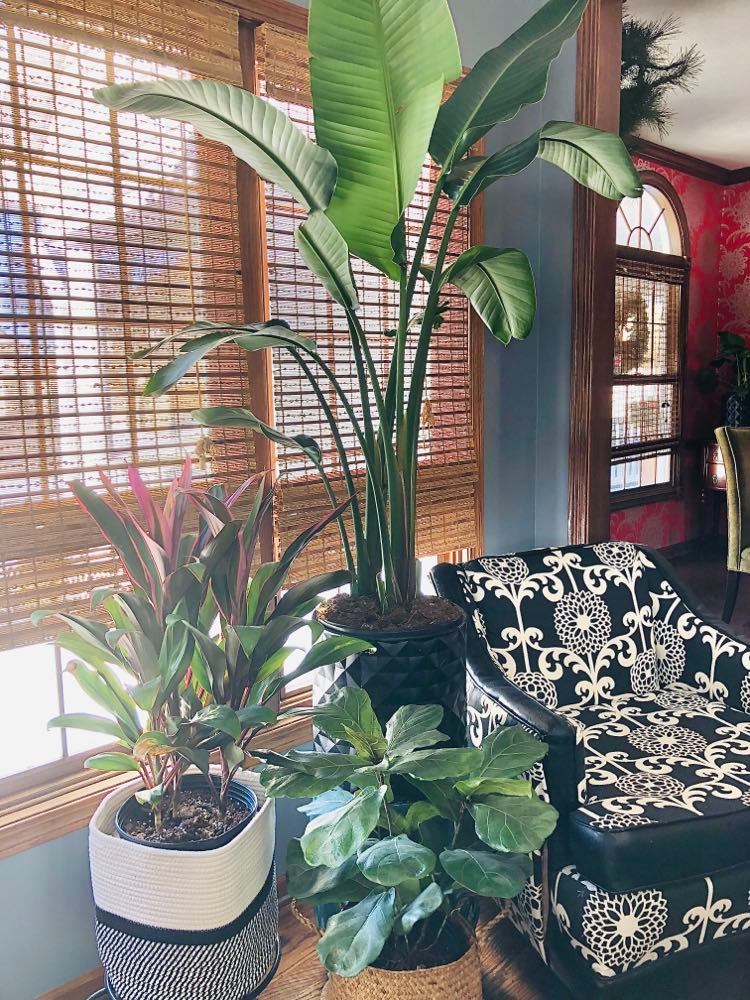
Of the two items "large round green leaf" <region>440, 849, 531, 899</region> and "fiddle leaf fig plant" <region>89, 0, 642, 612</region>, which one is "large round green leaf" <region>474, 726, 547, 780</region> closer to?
"large round green leaf" <region>440, 849, 531, 899</region>

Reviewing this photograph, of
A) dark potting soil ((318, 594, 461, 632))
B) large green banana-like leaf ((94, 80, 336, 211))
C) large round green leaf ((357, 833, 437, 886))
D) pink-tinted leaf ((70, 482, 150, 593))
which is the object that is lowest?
large round green leaf ((357, 833, 437, 886))

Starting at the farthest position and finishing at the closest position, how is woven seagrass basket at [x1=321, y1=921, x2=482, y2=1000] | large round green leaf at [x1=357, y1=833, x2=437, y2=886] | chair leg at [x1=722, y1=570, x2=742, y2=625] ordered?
1. chair leg at [x1=722, y1=570, x2=742, y2=625]
2. woven seagrass basket at [x1=321, y1=921, x2=482, y2=1000]
3. large round green leaf at [x1=357, y1=833, x2=437, y2=886]

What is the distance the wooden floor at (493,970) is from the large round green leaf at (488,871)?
581 mm

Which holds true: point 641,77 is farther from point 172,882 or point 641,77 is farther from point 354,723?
point 172,882

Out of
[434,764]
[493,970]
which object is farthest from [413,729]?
[493,970]

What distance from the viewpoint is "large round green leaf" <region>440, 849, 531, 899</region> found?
129 cm

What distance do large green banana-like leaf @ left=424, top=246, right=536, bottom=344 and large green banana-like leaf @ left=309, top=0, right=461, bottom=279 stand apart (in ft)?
0.91

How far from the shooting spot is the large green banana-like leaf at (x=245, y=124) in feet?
4.29

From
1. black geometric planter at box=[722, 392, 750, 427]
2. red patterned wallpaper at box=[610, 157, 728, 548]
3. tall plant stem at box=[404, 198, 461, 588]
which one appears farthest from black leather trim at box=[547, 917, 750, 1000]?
black geometric planter at box=[722, 392, 750, 427]

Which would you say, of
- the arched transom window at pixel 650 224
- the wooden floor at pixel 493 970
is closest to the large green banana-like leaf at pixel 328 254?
the wooden floor at pixel 493 970

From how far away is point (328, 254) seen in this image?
1.56m

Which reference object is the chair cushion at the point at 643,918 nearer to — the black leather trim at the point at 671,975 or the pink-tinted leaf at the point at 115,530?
the black leather trim at the point at 671,975

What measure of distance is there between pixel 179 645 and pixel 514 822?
0.65m

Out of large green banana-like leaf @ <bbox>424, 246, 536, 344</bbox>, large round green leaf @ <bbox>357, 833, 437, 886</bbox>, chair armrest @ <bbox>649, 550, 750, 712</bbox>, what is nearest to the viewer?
large round green leaf @ <bbox>357, 833, 437, 886</bbox>
